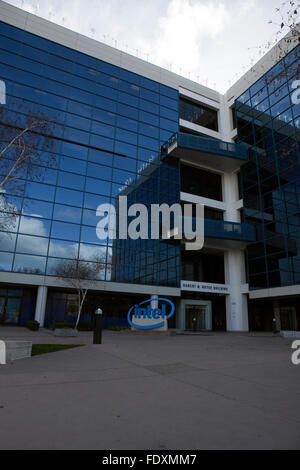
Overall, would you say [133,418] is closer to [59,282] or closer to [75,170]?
[59,282]

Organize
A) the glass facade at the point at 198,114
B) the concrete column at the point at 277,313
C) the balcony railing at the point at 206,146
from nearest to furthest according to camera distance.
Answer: the balcony railing at the point at 206,146, the concrete column at the point at 277,313, the glass facade at the point at 198,114

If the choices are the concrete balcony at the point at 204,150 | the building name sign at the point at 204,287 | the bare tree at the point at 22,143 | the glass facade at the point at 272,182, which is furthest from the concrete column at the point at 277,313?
the bare tree at the point at 22,143

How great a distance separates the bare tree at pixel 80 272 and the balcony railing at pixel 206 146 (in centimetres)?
1652

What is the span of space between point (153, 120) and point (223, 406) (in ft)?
119

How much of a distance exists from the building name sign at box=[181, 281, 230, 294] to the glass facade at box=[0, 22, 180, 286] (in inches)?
59.3

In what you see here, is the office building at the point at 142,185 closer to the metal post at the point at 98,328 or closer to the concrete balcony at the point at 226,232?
the concrete balcony at the point at 226,232

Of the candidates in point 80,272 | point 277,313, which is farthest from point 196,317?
point 80,272

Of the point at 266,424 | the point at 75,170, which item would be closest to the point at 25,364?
the point at 266,424

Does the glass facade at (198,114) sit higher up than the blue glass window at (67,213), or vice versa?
the glass facade at (198,114)

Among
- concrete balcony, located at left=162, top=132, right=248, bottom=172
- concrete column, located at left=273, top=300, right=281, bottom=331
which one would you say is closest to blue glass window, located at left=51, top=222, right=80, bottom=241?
concrete balcony, located at left=162, top=132, right=248, bottom=172

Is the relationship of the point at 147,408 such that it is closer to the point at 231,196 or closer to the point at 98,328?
the point at 98,328

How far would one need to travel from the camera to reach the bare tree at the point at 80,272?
2491 centimetres

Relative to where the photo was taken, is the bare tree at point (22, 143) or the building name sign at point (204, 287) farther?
the building name sign at point (204, 287)

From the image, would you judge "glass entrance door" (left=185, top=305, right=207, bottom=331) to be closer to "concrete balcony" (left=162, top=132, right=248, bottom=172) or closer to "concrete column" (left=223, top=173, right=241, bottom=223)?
"concrete column" (left=223, top=173, right=241, bottom=223)
